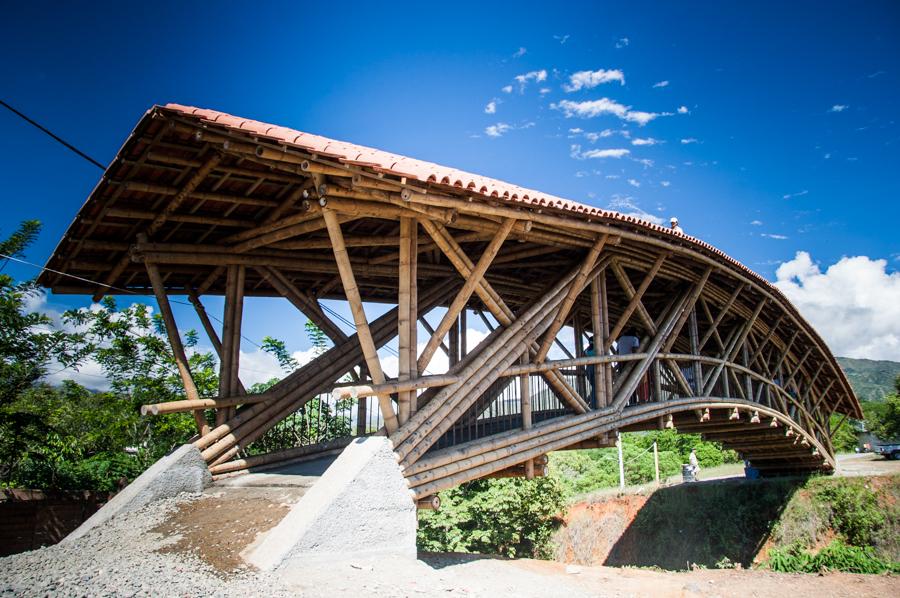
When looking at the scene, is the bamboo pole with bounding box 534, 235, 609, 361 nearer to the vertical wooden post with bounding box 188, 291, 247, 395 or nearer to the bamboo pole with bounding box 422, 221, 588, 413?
the bamboo pole with bounding box 422, 221, 588, 413

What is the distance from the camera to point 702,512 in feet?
67.9

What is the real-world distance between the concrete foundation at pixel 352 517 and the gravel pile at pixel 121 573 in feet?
1.31

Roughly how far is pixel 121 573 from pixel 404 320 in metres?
3.45

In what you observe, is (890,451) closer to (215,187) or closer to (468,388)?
(468,388)

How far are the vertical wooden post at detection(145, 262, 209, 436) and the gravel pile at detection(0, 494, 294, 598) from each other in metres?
2.56

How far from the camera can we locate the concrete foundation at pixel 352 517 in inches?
187

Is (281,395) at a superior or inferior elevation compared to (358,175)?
inferior

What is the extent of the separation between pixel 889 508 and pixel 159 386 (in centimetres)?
2066

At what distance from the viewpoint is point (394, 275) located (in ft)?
32.0

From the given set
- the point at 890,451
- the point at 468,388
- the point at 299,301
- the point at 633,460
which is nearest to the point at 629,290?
the point at 468,388

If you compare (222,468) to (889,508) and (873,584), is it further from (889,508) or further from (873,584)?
(889,508)

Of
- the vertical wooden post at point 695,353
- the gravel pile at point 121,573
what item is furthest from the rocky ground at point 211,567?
the vertical wooden post at point 695,353

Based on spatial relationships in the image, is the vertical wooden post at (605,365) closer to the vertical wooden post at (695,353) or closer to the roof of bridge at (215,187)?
the roof of bridge at (215,187)

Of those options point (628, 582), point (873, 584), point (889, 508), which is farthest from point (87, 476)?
point (889, 508)
